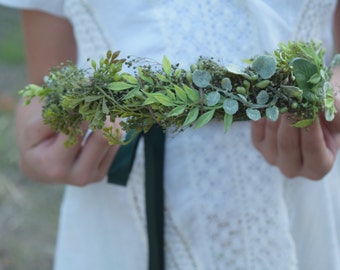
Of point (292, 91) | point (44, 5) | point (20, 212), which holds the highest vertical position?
point (44, 5)

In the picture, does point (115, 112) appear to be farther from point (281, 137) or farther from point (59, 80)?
point (281, 137)

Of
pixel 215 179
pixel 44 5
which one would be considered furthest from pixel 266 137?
pixel 44 5

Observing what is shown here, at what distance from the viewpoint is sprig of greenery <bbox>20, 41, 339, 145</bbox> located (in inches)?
24.5

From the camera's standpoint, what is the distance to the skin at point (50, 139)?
89 cm

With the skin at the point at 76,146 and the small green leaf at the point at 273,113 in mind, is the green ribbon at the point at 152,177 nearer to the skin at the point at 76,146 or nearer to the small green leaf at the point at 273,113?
the skin at the point at 76,146

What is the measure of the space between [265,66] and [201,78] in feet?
0.22

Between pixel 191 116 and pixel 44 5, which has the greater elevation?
pixel 44 5

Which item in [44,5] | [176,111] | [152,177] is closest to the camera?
[176,111]

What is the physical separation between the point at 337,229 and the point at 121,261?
0.37 meters

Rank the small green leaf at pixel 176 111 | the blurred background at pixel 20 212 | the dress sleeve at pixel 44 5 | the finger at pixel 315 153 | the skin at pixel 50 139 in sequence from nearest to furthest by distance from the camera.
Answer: the small green leaf at pixel 176 111 < the finger at pixel 315 153 < the skin at pixel 50 139 < the dress sleeve at pixel 44 5 < the blurred background at pixel 20 212

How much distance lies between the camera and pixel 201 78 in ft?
2.05

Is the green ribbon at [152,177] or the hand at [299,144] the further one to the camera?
the green ribbon at [152,177]

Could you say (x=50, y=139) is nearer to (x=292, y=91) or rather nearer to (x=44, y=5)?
(x=44, y=5)

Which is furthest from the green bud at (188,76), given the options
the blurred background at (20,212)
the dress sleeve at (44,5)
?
the blurred background at (20,212)
